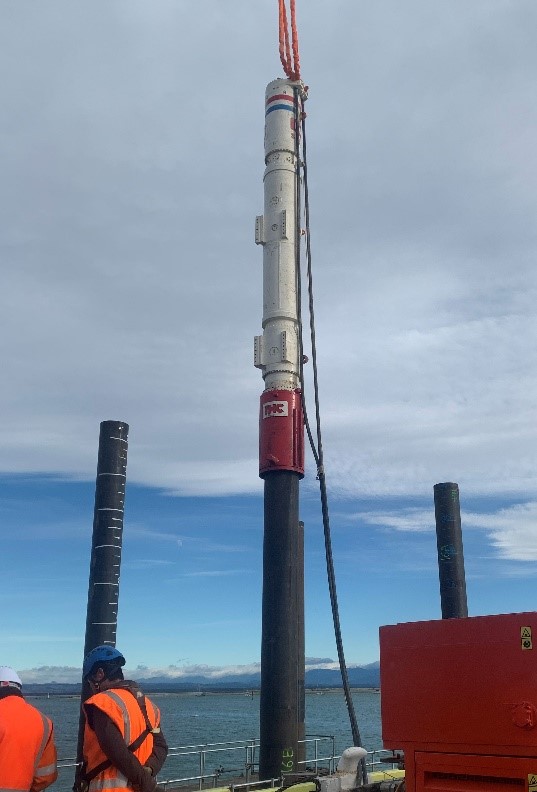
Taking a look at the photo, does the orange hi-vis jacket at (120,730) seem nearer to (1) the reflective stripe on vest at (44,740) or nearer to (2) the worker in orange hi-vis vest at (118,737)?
(2) the worker in orange hi-vis vest at (118,737)

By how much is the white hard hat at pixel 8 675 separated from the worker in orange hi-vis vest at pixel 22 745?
0.08 feet

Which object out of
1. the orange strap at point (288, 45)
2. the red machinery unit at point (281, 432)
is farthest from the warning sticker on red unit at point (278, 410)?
the orange strap at point (288, 45)

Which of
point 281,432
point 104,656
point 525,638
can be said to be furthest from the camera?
point 281,432

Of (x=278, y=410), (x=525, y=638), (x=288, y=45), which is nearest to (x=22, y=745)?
(x=525, y=638)

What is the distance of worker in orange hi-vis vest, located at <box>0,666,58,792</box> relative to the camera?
5.79 meters

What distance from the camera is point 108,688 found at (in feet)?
20.2

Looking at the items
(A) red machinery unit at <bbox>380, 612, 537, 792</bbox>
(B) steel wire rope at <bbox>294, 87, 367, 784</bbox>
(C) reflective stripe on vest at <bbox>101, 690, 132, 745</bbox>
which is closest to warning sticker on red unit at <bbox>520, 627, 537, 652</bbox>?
(A) red machinery unit at <bbox>380, 612, 537, 792</bbox>

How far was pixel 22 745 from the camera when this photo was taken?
5855 mm

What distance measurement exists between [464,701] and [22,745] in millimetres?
4349

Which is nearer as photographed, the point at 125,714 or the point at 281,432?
the point at 125,714

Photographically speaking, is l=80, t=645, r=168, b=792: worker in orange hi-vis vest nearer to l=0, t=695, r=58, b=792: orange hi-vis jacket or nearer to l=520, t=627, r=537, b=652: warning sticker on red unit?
l=0, t=695, r=58, b=792: orange hi-vis jacket

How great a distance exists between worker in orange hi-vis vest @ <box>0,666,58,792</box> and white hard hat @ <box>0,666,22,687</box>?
24 mm

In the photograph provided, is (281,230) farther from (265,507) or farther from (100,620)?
(100,620)

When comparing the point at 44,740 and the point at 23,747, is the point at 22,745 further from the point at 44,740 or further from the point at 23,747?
the point at 44,740
